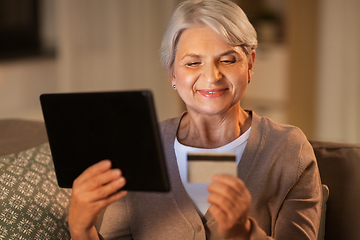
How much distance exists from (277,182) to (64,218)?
24.7 inches

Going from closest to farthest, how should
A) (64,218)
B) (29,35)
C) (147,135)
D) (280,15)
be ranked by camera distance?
(147,135) → (64,218) → (29,35) → (280,15)

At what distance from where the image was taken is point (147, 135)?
2.53ft

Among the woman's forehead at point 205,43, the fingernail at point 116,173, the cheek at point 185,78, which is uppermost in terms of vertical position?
the woman's forehead at point 205,43

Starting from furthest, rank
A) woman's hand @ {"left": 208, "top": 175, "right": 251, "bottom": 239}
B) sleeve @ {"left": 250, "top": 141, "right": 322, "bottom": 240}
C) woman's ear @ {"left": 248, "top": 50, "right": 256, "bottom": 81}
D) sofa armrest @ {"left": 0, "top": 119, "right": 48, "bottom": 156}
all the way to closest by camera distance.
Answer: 1. sofa armrest @ {"left": 0, "top": 119, "right": 48, "bottom": 156}
2. woman's ear @ {"left": 248, "top": 50, "right": 256, "bottom": 81}
3. sleeve @ {"left": 250, "top": 141, "right": 322, "bottom": 240}
4. woman's hand @ {"left": 208, "top": 175, "right": 251, "bottom": 239}

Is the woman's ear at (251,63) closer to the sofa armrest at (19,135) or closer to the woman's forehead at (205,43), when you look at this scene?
the woman's forehead at (205,43)

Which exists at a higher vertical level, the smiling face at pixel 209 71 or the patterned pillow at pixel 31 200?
the smiling face at pixel 209 71

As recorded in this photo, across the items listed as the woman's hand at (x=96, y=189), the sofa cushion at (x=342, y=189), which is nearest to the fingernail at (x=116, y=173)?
the woman's hand at (x=96, y=189)

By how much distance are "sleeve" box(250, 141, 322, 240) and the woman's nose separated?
310 millimetres

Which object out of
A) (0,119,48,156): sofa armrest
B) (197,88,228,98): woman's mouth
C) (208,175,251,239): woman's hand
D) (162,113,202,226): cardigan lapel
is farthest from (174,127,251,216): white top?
(0,119,48,156): sofa armrest

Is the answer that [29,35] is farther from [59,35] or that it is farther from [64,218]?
[64,218]

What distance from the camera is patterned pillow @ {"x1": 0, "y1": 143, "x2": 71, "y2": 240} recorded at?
1.02 m

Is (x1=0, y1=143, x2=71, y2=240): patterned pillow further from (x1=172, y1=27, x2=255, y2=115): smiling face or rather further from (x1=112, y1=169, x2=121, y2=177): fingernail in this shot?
(x1=172, y1=27, x2=255, y2=115): smiling face

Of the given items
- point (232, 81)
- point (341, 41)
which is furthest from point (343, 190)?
point (341, 41)

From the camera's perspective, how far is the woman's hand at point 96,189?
2.62 ft
